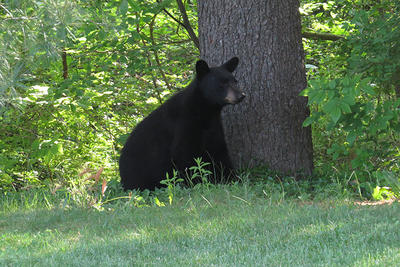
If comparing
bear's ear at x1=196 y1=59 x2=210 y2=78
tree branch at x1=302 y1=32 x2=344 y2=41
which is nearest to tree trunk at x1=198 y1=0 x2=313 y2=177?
bear's ear at x1=196 y1=59 x2=210 y2=78

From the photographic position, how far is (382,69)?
20.8 ft

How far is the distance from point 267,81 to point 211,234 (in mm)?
Answer: 3406

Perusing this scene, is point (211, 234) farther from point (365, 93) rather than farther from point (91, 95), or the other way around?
point (91, 95)

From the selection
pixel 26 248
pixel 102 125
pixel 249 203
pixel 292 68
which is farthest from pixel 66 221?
pixel 102 125

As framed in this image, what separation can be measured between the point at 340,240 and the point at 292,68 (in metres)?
3.80

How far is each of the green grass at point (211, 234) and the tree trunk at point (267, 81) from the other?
1502mm

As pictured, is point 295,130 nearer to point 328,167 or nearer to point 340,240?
point 328,167

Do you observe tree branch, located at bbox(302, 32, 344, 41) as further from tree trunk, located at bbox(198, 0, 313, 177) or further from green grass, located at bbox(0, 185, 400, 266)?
green grass, located at bbox(0, 185, 400, 266)

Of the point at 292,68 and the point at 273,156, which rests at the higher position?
the point at 292,68

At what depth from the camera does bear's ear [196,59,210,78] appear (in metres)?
6.93

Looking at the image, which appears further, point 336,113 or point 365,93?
point 365,93

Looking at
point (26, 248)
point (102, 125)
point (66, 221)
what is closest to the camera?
point (26, 248)

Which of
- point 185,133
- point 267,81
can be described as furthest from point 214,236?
point 267,81

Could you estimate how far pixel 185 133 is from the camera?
23.1ft
